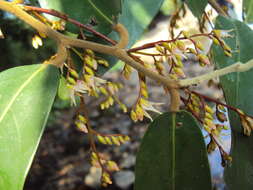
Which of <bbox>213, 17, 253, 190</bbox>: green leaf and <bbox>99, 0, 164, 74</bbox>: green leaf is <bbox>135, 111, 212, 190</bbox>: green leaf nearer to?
<bbox>213, 17, 253, 190</bbox>: green leaf

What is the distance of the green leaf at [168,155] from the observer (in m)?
0.67

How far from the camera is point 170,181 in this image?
69 centimetres

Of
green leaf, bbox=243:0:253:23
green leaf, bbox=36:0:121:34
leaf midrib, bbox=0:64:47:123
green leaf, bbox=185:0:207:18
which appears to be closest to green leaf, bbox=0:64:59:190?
leaf midrib, bbox=0:64:47:123

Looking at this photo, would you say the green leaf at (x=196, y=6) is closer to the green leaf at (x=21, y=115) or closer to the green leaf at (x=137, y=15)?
the green leaf at (x=137, y=15)

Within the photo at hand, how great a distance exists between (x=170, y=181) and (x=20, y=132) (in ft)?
0.98

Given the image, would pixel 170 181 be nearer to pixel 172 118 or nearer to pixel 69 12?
pixel 172 118

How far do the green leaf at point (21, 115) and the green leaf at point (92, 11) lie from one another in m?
0.15

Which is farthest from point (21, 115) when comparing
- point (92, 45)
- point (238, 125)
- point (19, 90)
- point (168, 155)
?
point (238, 125)

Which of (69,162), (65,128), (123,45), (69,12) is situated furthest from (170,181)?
(65,128)

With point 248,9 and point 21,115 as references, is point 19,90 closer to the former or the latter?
point 21,115

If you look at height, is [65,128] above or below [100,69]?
below

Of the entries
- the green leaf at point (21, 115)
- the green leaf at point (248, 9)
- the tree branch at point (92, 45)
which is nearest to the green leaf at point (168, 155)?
the tree branch at point (92, 45)

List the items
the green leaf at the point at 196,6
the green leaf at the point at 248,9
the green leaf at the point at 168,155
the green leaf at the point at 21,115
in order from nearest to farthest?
the green leaf at the point at 21,115, the green leaf at the point at 168,155, the green leaf at the point at 196,6, the green leaf at the point at 248,9

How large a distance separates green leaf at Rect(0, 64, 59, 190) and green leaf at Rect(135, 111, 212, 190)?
0.21 meters
